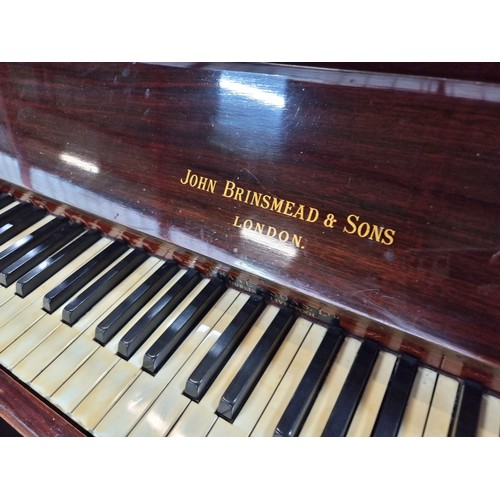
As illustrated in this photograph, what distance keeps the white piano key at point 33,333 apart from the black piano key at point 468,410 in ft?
2.81

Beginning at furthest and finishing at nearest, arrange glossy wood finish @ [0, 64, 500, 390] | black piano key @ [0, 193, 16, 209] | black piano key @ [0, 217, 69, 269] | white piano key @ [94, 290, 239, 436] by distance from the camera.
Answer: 1. black piano key @ [0, 193, 16, 209]
2. black piano key @ [0, 217, 69, 269]
3. white piano key @ [94, 290, 239, 436]
4. glossy wood finish @ [0, 64, 500, 390]

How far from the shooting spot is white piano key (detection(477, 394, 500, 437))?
2.39 ft

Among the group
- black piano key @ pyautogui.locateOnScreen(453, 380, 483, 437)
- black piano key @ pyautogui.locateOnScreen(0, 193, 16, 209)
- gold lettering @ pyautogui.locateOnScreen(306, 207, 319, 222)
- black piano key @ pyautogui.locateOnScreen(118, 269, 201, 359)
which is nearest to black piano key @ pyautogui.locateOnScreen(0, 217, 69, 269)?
black piano key @ pyautogui.locateOnScreen(0, 193, 16, 209)

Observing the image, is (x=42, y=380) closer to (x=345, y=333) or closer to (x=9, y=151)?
(x=345, y=333)

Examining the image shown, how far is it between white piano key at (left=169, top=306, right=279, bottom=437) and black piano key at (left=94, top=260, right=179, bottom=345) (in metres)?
0.28

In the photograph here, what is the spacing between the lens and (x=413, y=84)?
0.71 meters

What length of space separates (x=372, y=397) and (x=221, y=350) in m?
0.33

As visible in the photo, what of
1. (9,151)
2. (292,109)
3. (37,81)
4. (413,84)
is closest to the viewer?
(413,84)

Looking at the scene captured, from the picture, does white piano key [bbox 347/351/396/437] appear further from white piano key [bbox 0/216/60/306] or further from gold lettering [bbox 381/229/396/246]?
white piano key [bbox 0/216/60/306]

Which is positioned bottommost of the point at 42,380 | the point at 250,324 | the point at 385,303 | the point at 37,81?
the point at 42,380

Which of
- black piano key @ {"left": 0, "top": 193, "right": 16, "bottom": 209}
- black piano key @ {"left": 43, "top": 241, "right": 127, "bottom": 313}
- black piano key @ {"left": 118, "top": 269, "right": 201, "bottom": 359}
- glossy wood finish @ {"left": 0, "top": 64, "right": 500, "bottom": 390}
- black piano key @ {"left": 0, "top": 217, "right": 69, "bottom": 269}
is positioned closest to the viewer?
glossy wood finish @ {"left": 0, "top": 64, "right": 500, "bottom": 390}

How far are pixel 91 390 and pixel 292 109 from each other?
0.75 meters

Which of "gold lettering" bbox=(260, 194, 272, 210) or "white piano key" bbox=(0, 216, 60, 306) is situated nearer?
"gold lettering" bbox=(260, 194, 272, 210)

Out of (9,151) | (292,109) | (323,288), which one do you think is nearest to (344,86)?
(292,109)
